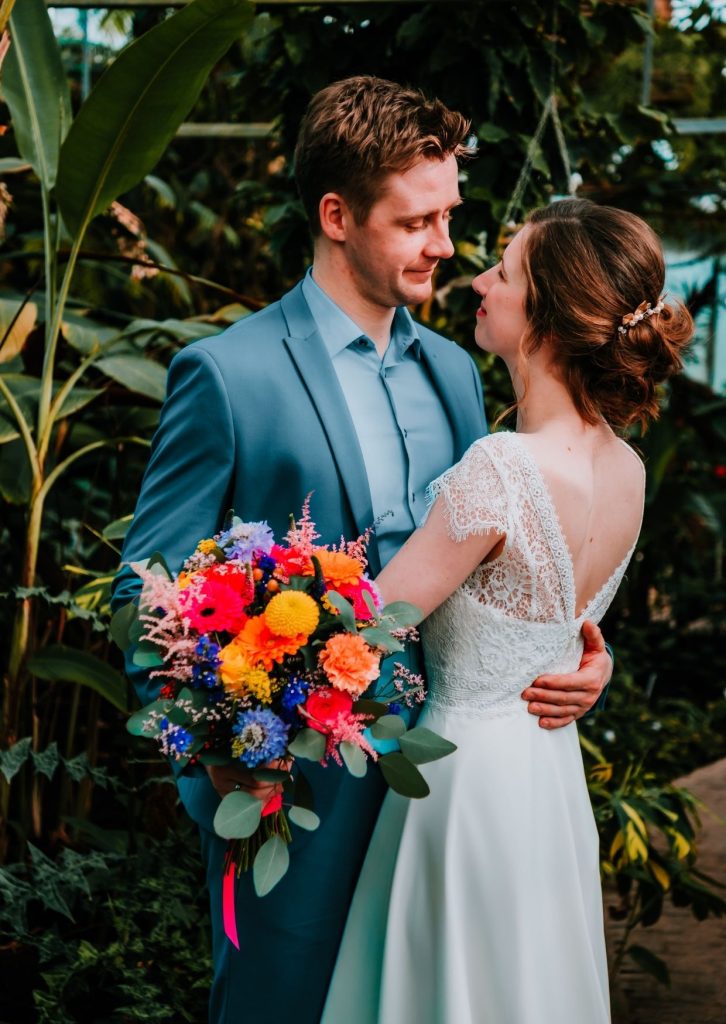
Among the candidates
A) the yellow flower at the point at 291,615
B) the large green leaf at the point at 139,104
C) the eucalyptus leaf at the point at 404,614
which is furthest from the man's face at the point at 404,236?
the yellow flower at the point at 291,615

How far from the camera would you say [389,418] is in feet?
6.84

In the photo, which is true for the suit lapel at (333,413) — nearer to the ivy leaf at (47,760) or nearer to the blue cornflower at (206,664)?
the blue cornflower at (206,664)

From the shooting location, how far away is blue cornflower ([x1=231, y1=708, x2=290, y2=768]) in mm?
1375

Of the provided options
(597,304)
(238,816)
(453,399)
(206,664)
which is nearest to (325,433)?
(453,399)

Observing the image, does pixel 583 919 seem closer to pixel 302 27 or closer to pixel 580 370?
pixel 580 370

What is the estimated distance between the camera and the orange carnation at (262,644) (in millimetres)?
1377

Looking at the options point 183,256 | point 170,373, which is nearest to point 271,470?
point 170,373

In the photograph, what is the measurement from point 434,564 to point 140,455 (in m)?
2.45

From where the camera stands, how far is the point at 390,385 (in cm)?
212

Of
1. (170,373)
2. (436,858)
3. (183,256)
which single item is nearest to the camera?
(436,858)

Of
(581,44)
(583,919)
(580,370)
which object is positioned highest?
(581,44)

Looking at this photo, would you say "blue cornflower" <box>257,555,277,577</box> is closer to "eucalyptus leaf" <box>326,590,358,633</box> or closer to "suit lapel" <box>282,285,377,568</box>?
"eucalyptus leaf" <box>326,590,358,633</box>

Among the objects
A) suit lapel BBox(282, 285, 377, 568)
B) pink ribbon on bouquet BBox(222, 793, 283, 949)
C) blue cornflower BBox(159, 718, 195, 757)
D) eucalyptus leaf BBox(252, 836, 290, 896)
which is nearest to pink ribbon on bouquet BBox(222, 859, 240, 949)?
pink ribbon on bouquet BBox(222, 793, 283, 949)

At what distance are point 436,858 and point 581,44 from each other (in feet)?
8.92
